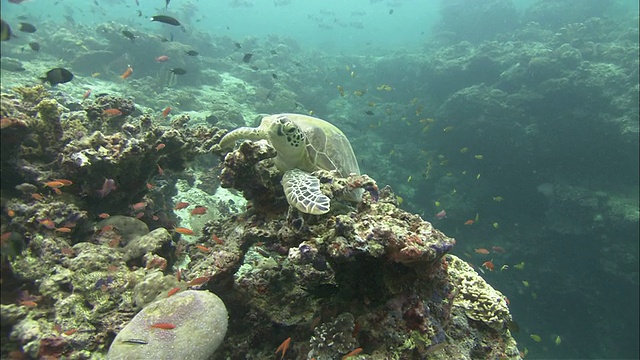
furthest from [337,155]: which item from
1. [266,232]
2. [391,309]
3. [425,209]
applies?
[425,209]

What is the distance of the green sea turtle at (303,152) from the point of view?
326cm

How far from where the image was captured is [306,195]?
3203mm

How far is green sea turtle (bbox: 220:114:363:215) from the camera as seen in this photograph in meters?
3.26

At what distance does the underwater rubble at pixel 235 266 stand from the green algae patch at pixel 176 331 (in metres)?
0.13

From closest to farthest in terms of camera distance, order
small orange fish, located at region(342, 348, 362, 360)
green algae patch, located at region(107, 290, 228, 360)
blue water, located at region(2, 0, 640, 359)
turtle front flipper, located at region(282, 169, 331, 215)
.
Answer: green algae patch, located at region(107, 290, 228, 360) < small orange fish, located at region(342, 348, 362, 360) < turtle front flipper, located at region(282, 169, 331, 215) < blue water, located at region(2, 0, 640, 359)

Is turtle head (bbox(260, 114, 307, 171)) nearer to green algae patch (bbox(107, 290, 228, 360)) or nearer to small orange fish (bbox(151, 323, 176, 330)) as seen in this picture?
green algae patch (bbox(107, 290, 228, 360))

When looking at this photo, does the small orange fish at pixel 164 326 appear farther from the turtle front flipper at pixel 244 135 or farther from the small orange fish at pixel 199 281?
the turtle front flipper at pixel 244 135

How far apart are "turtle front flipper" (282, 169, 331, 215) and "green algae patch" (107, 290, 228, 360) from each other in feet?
3.99

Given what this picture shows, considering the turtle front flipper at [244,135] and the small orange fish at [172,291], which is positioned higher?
the turtle front flipper at [244,135]

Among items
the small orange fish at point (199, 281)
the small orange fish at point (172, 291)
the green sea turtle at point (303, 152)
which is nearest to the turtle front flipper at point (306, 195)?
the green sea turtle at point (303, 152)

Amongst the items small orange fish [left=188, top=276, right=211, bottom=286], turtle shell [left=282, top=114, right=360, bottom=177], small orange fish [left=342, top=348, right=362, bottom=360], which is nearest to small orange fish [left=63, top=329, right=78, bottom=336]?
small orange fish [left=188, top=276, right=211, bottom=286]

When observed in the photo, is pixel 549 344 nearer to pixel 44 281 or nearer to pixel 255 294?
pixel 255 294

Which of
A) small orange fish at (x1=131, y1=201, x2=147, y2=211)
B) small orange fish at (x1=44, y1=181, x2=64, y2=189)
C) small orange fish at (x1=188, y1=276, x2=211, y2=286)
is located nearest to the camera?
small orange fish at (x1=188, y1=276, x2=211, y2=286)

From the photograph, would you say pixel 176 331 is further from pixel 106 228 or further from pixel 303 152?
pixel 303 152
